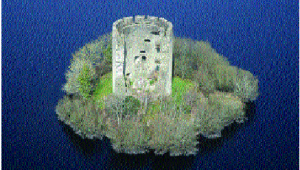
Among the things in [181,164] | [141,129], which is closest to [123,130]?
[141,129]

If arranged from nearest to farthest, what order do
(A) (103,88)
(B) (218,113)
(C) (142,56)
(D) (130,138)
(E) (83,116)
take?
(D) (130,138) → (E) (83,116) → (B) (218,113) → (C) (142,56) → (A) (103,88)

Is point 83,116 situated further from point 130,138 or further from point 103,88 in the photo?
Result: point 103,88

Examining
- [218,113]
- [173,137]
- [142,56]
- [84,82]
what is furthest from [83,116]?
[218,113]

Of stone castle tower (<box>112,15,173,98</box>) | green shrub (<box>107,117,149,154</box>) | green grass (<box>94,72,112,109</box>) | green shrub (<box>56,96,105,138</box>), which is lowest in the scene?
green shrub (<box>107,117,149,154</box>)

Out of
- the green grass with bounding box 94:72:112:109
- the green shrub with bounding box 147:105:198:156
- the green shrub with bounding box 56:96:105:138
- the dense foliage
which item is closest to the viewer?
the green shrub with bounding box 147:105:198:156

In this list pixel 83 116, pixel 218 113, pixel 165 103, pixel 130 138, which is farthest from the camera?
pixel 165 103

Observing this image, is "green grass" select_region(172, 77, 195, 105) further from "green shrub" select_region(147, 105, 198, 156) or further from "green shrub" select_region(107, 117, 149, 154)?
"green shrub" select_region(107, 117, 149, 154)

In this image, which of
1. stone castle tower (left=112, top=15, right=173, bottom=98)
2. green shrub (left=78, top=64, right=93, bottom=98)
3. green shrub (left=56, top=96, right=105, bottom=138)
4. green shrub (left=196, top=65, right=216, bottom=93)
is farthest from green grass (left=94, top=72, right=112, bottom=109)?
green shrub (left=196, top=65, right=216, bottom=93)

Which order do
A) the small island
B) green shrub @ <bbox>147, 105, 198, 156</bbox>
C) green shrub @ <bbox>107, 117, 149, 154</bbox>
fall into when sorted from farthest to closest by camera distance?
the small island, green shrub @ <bbox>107, 117, 149, 154</bbox>, green shrub @ <bbox>147, 105, 198, 156</bbox>
